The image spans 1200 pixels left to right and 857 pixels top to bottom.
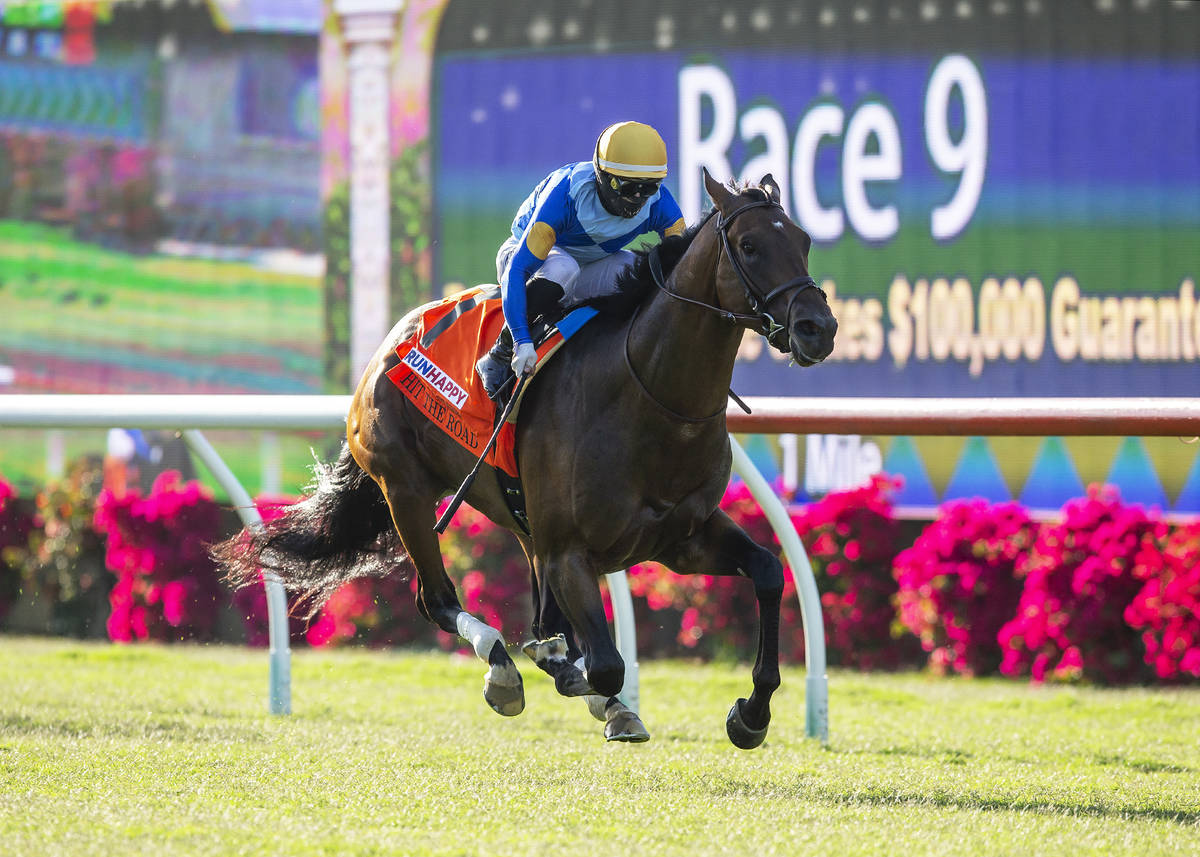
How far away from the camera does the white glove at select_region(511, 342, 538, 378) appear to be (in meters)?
3.94

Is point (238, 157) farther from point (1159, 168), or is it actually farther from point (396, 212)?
point (1159, 168)

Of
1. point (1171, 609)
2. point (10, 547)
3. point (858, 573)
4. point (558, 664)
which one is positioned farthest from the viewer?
point (10, 547)

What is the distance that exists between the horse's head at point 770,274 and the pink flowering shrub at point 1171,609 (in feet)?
12.0

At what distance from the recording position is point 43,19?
973cm

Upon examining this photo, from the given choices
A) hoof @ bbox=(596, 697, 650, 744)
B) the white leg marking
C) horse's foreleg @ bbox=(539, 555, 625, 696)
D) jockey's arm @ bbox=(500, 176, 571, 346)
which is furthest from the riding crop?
→ hoof @ bbox=(596, 697, 650, 744)

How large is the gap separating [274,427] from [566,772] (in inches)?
69.0

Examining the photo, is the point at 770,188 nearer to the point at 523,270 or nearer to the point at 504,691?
the point at 523,270

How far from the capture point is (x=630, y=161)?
3859 millimetres

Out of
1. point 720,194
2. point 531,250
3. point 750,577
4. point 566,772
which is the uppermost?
point 720,194

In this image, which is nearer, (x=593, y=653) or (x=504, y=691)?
(x=593, y=653)

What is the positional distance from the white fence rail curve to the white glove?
120cm

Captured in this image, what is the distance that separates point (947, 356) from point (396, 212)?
10.3ft

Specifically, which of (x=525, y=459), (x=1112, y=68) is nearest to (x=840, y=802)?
(x=525, y=459)

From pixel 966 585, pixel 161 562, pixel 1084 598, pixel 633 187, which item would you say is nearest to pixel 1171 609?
pixel 1084 598
